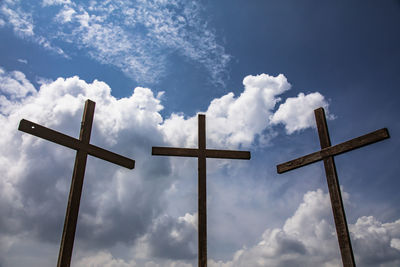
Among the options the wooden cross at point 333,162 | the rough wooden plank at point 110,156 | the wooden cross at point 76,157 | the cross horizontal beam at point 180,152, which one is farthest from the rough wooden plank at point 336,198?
the wooden cross at point 76,157

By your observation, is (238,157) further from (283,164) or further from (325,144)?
(325,144)

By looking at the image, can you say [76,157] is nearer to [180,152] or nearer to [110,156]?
[110,156]

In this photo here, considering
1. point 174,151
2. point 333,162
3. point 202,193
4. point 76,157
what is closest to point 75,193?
point 76,157

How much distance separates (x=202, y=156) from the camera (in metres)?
7.45

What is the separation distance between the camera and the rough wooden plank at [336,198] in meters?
5.79

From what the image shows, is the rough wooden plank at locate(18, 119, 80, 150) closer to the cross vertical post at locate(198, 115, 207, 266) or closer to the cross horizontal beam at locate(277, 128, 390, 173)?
the cross vertical post at locate(198, 115, 207, 266)

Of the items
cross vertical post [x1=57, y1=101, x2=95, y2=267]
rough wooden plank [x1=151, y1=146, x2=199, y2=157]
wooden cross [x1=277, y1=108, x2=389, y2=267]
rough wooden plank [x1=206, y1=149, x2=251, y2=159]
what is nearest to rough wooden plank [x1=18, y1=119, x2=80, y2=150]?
cross vertical post [x1=57, y1=101, x2=95, y2=267]

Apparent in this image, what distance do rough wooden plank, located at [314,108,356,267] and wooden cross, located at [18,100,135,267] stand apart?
430 cm

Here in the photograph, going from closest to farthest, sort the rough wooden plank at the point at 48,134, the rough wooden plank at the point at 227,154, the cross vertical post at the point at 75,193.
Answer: the cross vertical post at the point at 75,193, the rough wooden plank at the point at 48,134, the rough wooden plank at the point at 227,154

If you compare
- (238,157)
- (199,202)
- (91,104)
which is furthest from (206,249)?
(91,104)

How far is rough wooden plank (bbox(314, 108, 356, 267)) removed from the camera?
5.79m

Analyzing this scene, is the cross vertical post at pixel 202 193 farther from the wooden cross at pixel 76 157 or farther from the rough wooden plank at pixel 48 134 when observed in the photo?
the rough wooden plank at pixel 48 134

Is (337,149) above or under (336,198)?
above

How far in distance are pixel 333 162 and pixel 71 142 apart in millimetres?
5223
